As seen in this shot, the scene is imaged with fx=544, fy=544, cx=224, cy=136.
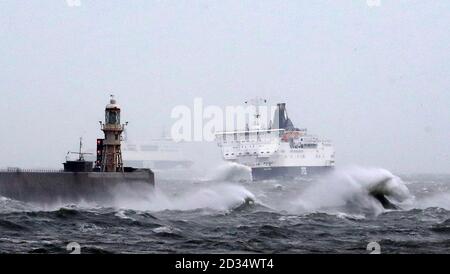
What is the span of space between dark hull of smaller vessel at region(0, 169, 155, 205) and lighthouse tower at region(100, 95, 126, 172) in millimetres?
2721

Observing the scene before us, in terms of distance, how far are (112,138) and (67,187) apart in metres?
7.16

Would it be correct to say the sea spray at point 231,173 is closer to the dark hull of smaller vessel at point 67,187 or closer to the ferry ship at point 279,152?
the ferry ship at point 279,152

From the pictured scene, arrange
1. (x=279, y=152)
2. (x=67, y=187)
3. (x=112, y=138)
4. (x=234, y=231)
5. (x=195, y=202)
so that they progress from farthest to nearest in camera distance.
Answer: (x=279, y=152), (x=112, y=138), (x=67, y=187), (x=195, y=202), (x=234, y=231)

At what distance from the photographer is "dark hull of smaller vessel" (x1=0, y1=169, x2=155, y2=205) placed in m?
40.0

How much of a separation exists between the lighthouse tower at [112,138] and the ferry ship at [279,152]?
70.0 meters

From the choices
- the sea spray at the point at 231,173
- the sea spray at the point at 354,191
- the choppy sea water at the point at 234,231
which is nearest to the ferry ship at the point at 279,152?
the sea spray at the point at 231,173

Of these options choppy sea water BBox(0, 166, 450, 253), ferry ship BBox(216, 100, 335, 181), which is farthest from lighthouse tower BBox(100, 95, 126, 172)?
ferry ship BBox(216, 100, 335, 181)

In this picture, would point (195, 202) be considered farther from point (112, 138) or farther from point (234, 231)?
point (234, 231)

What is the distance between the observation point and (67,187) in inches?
1634

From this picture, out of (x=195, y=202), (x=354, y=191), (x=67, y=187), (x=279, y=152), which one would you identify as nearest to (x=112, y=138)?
(x=67, y=187)

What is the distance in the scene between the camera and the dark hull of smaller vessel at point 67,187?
40.0m

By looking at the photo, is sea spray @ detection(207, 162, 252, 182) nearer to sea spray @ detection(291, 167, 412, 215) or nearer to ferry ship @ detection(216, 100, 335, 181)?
ferry ship @ detection(216, 100, 335, 181)
